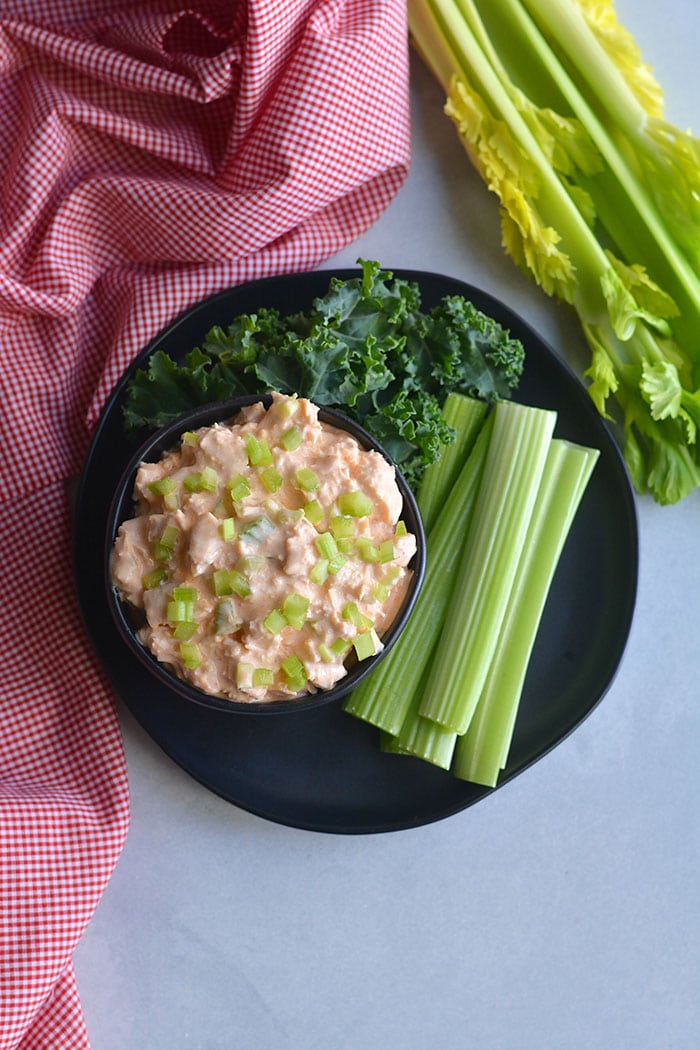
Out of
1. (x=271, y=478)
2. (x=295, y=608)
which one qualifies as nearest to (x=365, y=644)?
(x=295, y=608)

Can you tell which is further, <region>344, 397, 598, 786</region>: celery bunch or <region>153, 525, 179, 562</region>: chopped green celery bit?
<region>344, 397, 598, 786</region>: celery bunch

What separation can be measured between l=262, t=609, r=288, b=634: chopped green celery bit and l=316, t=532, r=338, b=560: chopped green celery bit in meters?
0.14

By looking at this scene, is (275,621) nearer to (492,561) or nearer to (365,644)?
(365,644)

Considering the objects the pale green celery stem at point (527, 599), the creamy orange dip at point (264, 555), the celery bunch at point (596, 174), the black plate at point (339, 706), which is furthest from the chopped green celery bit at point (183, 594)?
the celery bunch at point (596, 174)

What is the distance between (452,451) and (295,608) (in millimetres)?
720

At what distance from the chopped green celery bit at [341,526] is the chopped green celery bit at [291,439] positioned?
169 mm

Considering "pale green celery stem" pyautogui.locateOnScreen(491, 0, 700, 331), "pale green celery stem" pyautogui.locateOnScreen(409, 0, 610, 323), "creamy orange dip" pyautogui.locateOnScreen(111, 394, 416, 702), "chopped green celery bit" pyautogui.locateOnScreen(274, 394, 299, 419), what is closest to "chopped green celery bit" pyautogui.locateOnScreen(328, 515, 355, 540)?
"creamy orange dip" pyautogui.locateOnScreen(111, 394, 416, 702)

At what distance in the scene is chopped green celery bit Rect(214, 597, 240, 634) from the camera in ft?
6.77

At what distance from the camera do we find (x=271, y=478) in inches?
82.9

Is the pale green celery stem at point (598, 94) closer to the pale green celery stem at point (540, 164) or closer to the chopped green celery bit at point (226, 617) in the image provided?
the pale green celery stem at point (540, 164)

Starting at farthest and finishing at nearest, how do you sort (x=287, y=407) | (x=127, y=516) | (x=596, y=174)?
(x=596, y=174) → (x=127, y=516) → (x=287, y=407)

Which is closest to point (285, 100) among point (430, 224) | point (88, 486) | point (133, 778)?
point (430, 224)

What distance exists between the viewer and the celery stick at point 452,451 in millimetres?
2566

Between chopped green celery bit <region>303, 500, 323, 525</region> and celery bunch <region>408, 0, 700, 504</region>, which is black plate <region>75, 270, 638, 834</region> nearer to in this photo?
celery bunch <region>408, 0, 700, 504</region>
